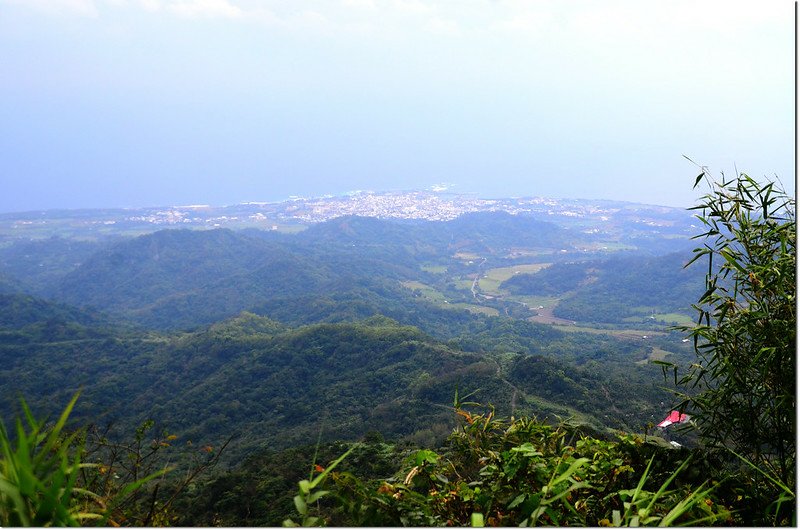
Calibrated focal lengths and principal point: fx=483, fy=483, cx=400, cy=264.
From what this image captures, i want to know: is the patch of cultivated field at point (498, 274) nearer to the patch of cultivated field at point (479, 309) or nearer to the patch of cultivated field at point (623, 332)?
the patch of cultivated field at point (479, 309)

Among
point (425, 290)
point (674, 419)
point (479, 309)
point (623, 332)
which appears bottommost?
point (623, 332)

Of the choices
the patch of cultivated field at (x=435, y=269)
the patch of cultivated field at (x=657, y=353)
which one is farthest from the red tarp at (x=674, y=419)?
the patch of cultivated field at (x=435, y=269)

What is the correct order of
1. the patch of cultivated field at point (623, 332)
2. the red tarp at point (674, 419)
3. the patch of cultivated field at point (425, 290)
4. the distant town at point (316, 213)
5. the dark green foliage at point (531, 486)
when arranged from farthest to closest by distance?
the distant town at point (316, 213)
the patch of cultivated field at point (425, 290)
the patch of cultivated field at point (623, 332)
the red tarp at point (674, 419)
the dark green foliage at point (531, 486)

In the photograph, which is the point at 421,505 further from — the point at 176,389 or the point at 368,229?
the point at 368,229

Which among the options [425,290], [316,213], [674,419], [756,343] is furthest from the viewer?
[316,213]

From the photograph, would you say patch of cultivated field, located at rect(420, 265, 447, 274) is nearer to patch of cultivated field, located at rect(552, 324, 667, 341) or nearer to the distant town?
the distant town

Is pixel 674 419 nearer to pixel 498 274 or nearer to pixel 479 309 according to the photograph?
pixel 479 309

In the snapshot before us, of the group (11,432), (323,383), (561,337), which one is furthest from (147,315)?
(11,432)

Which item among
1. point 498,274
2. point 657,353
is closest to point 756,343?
point 657,353
